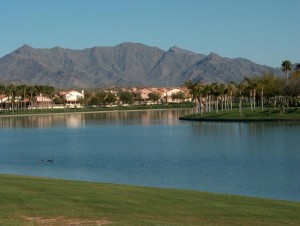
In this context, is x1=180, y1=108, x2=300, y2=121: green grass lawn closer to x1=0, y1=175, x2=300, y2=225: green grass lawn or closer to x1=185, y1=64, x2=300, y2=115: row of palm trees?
x1=185, y1=64, x2=300, y2=115: row of palm trees

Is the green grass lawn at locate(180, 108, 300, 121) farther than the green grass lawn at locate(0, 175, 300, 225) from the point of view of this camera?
Yes

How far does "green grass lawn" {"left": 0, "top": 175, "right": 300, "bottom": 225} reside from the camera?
16531 mm

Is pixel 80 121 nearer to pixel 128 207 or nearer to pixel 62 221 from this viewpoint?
pixel 128 207

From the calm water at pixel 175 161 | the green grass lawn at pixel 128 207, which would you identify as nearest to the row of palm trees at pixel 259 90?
the calm water at pixel 175 161

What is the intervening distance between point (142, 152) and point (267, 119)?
48.6 metres

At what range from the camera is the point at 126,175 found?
36000 mm

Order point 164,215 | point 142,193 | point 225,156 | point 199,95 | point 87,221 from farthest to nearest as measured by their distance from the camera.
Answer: point 199,95 → point 225,156 → point 142,193 → point 164,215 → point 87,221

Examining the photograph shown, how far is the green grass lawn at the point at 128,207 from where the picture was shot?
16531 mm

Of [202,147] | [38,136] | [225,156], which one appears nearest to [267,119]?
A: [38,136]

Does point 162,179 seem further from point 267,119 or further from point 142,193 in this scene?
point 267,119

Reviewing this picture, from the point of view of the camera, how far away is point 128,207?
1883cm

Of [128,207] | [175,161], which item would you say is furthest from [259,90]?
[128,207]

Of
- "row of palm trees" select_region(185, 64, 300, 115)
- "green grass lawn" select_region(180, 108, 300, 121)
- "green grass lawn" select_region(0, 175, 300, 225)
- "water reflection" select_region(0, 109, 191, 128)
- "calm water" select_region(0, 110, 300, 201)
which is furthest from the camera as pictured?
"row of palm trees" select_region(185, 64, 300, 115)

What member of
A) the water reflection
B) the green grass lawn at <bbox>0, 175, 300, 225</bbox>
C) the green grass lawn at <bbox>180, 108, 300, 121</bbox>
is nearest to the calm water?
the green grass lawn at <bbox>0, 175, 300, 225</bbox>
